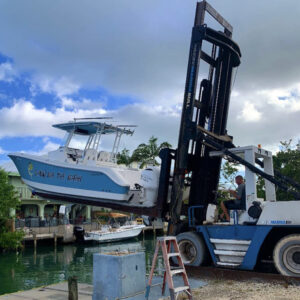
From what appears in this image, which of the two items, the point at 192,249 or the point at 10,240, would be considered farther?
the point at 10,240

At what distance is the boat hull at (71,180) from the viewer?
1068cm

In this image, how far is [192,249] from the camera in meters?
9.66

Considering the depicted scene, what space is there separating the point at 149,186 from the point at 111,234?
27376 millimetres

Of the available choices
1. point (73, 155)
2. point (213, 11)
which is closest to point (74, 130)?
point (73, 155)

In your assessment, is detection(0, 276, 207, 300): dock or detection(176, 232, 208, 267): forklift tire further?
detection(176, 232, 208, 267): forklift tire

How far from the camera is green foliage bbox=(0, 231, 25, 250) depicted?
28047mm

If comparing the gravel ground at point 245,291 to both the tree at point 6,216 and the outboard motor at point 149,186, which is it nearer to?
the outboard motor at point 149,186

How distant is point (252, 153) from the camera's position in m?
9.27

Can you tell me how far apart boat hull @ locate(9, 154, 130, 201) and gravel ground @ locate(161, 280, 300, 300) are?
365 centimetres

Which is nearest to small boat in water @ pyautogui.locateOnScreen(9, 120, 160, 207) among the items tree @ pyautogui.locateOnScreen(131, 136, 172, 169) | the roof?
the roof

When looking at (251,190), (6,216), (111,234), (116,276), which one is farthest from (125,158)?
(116,276)

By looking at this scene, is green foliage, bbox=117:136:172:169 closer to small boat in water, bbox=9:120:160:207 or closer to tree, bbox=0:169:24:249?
tree, bbox=0:169:24:249

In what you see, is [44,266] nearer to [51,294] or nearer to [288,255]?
[51,294]

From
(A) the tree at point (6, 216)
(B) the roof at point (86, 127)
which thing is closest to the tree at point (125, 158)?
(A) the tree at point (6, 216)
